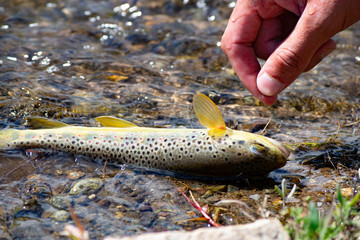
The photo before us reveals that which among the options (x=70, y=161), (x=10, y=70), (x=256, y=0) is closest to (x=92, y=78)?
(x=10, y=70)

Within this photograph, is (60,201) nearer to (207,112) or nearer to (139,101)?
(207,112)

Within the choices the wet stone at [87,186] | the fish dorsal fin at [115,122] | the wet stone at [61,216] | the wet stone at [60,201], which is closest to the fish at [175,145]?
the fish dorsal fin at [115,122]

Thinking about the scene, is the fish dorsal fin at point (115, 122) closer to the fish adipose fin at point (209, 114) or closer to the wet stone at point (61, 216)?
the fish adipose fin at point (209, 114)

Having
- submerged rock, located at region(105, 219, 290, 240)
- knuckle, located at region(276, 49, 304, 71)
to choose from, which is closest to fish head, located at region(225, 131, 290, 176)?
knuckle, located at region(276, 49, 304, 71)

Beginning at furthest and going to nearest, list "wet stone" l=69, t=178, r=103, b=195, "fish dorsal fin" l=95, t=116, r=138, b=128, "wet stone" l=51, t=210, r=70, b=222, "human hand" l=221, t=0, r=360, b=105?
"fish dorsal fin" l=95, t=116, r=138, b=128 → "wet stone" l=69, t=178, r=103, b=195 → "human hand" l=221, t=0, r=360, b=105 → "wet stone" l=51, t=210, r=70, b=222

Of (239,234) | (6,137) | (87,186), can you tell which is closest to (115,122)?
(87,186)

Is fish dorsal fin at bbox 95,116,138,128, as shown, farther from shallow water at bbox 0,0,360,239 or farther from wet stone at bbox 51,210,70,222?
wet stone at bbox 51,210,70,222
